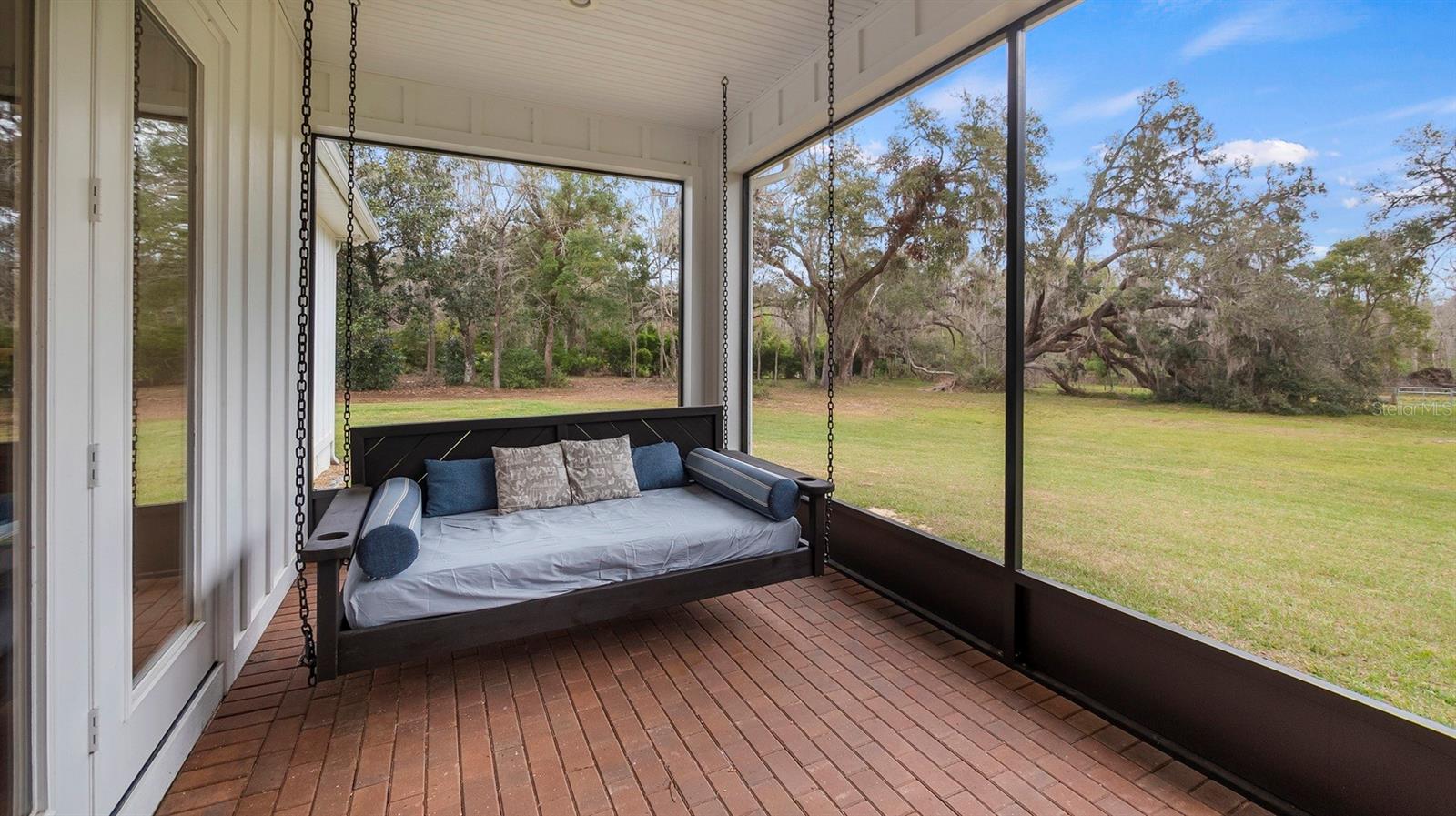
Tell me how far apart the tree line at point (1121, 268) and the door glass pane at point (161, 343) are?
317 cm

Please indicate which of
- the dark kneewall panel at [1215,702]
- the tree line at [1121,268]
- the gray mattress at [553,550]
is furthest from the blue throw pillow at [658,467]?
the dark kneewall panel at [1215,702]

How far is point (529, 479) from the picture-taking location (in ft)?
10.8

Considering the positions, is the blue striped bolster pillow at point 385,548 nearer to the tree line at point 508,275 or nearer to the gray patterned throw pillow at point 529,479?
the gray patterned throw pillow at point 529,479

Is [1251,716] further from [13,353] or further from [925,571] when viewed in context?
[13,353]

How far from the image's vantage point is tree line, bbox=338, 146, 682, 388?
428 cm

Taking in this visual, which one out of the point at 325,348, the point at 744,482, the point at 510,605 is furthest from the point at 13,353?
the point at 325,348

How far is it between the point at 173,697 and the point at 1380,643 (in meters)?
4.08

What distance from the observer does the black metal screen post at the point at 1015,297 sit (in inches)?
102

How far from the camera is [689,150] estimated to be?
4805mm

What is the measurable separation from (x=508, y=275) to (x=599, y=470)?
194 centimetres

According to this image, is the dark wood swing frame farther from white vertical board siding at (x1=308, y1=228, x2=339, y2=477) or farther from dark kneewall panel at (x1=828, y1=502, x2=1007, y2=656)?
white vertical board siding at (x1=308, y1=228, x2=339, y2=477)

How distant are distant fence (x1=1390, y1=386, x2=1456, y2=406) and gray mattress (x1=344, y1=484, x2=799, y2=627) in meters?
2.17

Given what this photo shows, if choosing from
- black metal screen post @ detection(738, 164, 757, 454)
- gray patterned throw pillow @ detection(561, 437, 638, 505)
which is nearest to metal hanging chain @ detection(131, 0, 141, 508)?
gray patterned throw pillow @ detection(561, 437, 638, 505)

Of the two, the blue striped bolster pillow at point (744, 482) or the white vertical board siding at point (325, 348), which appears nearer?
the blue striped bolster pillow at point (744, 482)
